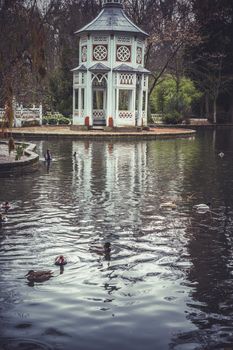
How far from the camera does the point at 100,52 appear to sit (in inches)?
1550

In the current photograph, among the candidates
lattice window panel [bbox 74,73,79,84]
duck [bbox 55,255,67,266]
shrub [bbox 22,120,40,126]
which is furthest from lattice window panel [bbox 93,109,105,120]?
duck [bbox 55,255,67,266]

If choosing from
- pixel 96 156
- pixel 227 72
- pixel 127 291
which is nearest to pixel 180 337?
pixel 127 291

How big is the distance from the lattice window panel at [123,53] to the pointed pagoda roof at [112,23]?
1.17m

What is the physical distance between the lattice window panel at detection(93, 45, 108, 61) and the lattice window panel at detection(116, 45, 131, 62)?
2.77ft

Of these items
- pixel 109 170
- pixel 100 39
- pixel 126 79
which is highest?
pixel 100 39

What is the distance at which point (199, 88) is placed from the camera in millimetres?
55938

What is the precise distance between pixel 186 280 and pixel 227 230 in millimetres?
3353

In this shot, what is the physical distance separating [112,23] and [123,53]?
235 cm

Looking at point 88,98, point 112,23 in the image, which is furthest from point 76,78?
point 112,23

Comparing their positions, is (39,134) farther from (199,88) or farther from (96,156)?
(199,88)

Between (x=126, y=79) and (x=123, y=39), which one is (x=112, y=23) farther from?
(x=126, y=79)

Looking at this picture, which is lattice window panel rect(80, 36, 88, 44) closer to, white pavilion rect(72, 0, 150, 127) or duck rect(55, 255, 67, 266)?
white pavilion rect(72, 0, 150, 127)

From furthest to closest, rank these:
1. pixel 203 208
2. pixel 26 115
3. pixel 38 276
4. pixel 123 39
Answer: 1. pixel 26 115
2. pixel 123 39
3. pixel 203 208
4. pixel 38 276

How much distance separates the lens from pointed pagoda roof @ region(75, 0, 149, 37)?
1528 inches
